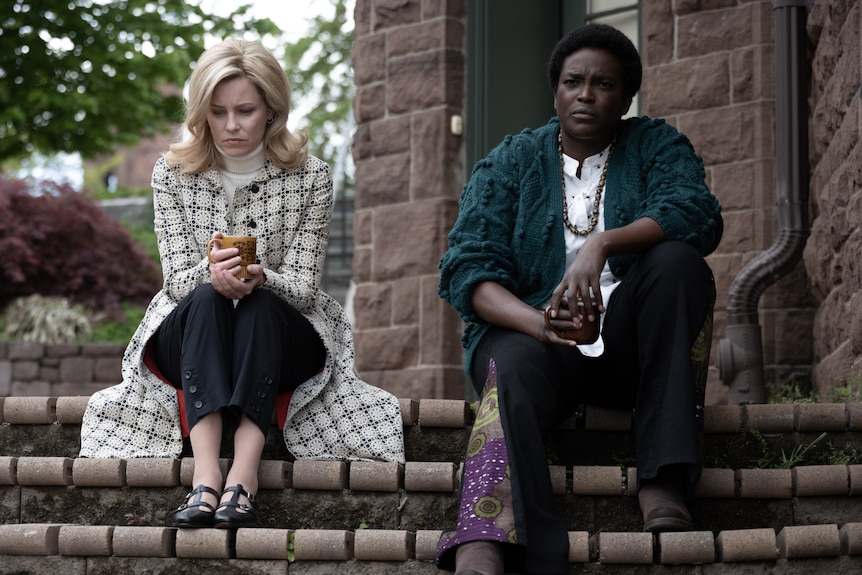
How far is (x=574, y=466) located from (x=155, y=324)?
1314mm

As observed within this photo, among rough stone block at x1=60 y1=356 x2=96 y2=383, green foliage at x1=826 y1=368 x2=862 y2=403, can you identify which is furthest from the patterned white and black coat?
rough stone block at x1=60 y1=356 x2=96 y2=383

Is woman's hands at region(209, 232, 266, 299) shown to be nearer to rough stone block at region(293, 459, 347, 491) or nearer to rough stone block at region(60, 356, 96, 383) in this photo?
rough stone block at region(293, 459, 347, 491)

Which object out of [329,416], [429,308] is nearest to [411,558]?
[329,416]

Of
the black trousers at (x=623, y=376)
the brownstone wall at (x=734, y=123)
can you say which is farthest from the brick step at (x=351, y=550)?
the brownstone wall at (x=734, y=123)

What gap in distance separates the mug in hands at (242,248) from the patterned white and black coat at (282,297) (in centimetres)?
17

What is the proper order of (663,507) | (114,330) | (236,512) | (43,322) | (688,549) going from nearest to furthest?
(688,549), (663,507), (236,512), (43,322), (114,330)

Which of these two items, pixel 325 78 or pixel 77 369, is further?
pixel 325 78

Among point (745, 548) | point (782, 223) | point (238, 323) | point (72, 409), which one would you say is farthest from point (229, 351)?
point (782, 223)

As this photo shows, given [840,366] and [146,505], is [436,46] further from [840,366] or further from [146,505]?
[146,505]

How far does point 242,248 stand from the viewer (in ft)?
13.0

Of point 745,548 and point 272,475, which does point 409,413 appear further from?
point 745,548

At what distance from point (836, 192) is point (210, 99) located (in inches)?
93.8

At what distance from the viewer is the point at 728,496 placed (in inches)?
154

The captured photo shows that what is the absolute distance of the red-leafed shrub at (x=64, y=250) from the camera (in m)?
12.4
